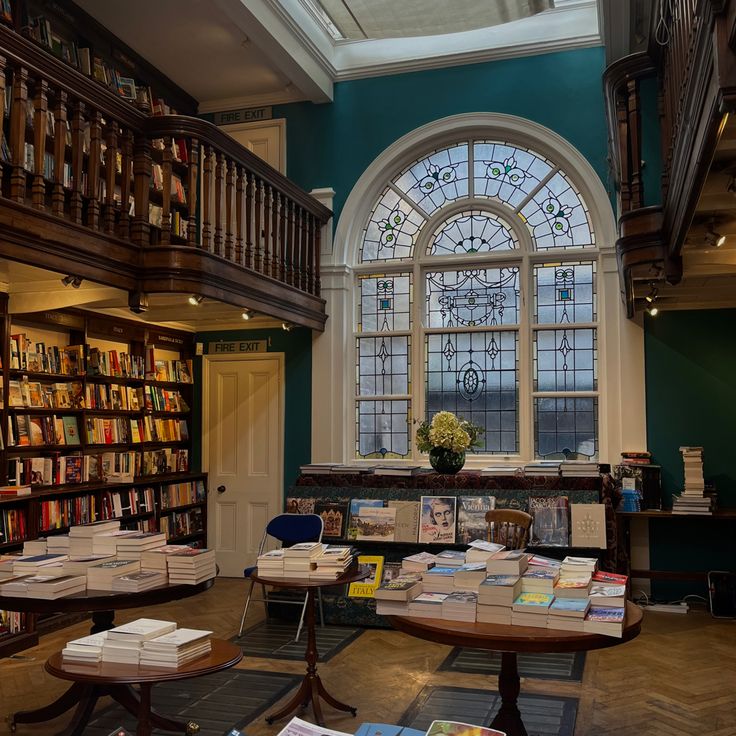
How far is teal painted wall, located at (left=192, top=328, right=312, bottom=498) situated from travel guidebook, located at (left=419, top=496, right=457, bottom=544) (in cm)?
212

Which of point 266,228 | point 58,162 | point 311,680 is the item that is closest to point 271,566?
Answer: point 311,680

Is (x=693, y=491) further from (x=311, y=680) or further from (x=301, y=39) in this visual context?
(x=301, y=39)

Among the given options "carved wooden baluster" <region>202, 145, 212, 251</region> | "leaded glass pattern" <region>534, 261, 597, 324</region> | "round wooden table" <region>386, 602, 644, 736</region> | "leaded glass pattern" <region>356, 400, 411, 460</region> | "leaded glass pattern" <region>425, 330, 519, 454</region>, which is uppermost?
"carved wooden baluster" <region>202, 145, 212, 251</region>

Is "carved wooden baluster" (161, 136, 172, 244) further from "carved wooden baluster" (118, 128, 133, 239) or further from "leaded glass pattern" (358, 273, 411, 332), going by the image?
"leaded glass pattern" (358, 273, 411, 332)

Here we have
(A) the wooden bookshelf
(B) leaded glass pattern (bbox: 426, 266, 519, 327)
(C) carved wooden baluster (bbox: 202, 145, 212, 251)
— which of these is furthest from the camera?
(B) leaded glass pattern (bbox: 426, 266, 519, 327)

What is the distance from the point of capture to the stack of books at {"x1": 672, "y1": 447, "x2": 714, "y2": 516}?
690 centimetres

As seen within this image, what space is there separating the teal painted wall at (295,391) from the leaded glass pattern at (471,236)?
1.71 meters

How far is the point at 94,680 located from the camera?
2.80 m

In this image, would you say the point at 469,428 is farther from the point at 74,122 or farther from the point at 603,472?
the point at 74,122

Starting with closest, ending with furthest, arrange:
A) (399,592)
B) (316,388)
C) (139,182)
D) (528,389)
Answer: (399,592)
(139,182)
(528,389)
(316,388)

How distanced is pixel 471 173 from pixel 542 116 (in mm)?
895

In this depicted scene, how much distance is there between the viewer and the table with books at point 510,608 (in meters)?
2.94

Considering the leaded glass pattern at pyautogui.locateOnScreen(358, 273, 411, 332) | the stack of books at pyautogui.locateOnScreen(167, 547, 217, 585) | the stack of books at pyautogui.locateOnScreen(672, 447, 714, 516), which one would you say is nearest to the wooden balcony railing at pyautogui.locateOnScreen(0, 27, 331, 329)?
the leaded glass pattern at pyautogui.locateOnScreen(358, 273, 411, 332)

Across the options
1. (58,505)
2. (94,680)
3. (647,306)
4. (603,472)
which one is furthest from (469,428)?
(94,680)
